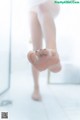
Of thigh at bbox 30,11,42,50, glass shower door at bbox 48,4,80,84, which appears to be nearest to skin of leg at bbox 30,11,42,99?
thigh at bbox 30,11,42,50

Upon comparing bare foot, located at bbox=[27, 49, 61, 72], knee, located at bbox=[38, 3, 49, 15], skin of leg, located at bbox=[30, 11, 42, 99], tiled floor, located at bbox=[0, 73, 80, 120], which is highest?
knee, located at bbox=[38, 3, 49, 15]

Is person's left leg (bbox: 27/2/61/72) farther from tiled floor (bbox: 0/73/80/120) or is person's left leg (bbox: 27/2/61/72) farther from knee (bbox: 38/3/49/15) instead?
tiled floor (bbox: 0/73/80/120)

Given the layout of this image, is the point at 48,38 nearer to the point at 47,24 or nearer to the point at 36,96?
the point at 47,24

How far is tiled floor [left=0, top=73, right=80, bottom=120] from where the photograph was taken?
1.16 meters

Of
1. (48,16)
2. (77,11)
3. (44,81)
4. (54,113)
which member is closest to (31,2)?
(48,16)

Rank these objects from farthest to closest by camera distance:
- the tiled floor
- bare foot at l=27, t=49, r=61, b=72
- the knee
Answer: the tiled floor, the knee, bare foot at l=27, t=49, r=61, b=72

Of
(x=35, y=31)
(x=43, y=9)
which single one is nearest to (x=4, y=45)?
(x=35, y=31)

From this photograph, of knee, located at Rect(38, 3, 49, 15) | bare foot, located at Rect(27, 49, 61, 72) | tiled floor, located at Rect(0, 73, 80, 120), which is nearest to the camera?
bare foot, located at Rect(27, 49, 61, 72)

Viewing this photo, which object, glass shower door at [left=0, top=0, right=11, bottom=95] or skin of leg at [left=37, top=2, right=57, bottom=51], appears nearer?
skin of leg at [left=37, top=2, right=57, bottom=51]

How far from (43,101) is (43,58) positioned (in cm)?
33

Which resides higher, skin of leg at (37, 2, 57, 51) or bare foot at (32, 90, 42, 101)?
skin of leg at (37, 2, 57, 51)

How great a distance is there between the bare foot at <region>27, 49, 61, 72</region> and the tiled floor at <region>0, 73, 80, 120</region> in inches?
10.5

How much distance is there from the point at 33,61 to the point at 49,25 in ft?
0.54

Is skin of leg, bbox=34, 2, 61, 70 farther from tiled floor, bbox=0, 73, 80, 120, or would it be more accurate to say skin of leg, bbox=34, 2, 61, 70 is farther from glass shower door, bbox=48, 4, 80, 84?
tiled floor, bbox=0, 73, 80, 120
